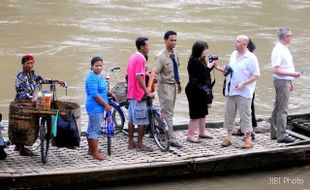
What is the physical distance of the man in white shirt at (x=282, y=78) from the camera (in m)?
9.18

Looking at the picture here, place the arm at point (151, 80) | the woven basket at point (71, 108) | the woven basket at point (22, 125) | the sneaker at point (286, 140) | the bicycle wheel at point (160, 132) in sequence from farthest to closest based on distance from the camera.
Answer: the sneaker at point (286, 140) → the bicycle wheel at point (160, 132) → the arm at point (151, 80) → the woven basket at point (71, 108) → the woven basket at point (22, 125)

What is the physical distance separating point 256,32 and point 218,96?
8.31m

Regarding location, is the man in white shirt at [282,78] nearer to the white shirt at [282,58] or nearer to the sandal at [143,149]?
the white shirt at [282,58]

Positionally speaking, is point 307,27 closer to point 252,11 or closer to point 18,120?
point 252,11

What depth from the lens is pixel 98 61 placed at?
844 cm

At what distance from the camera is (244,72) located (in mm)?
9039

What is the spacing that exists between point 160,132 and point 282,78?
1863 mm

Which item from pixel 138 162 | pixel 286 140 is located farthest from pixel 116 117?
pixel 286 140

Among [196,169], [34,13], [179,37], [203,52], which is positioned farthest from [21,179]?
[34,13]

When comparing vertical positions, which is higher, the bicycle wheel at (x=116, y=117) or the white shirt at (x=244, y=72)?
the white shirt at (x=244, y=72)

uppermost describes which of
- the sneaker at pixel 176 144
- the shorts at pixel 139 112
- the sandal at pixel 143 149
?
the shorts at pixel 139 112

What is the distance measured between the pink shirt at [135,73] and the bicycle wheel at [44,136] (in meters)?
1.21

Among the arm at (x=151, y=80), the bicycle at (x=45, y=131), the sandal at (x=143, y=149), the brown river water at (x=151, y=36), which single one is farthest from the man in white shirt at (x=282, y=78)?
the bicycle at (x=45, y=131)

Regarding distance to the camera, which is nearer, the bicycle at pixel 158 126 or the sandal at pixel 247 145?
the bicycle at pixel 158 126
